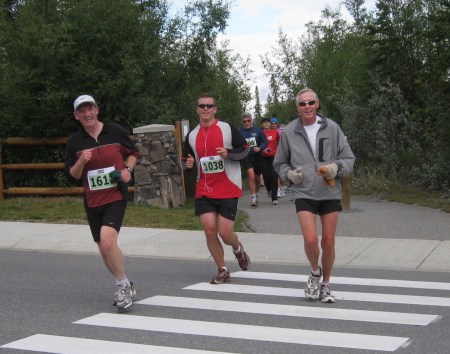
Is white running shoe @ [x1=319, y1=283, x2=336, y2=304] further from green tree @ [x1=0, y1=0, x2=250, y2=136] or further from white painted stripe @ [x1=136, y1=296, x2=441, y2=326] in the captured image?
green tree @ [x1=0, y1=0, x2=250, y2=136]

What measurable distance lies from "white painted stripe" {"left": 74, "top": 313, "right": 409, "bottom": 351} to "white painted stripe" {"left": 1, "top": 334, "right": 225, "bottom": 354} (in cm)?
48

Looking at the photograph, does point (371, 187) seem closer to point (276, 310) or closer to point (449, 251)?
point (449, 251)

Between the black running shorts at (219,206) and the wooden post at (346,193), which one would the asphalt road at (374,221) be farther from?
the black running shorts at (219,206)

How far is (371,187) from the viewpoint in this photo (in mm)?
16625

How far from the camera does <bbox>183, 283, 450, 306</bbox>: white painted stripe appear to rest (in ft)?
23.3

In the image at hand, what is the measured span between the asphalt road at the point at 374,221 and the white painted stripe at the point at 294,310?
4.32 meters

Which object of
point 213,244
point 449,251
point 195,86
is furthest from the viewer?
point 195,86

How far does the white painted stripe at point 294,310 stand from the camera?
6373mm

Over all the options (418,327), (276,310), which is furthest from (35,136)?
(418,327)

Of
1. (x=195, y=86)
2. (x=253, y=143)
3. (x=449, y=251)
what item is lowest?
(x=449, y=251)

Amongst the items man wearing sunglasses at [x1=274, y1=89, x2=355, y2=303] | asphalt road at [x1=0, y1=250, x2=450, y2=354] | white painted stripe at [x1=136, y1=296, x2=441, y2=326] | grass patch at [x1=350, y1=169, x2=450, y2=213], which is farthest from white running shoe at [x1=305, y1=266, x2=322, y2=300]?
grass patch at [x1=350, y1=169, x2=450, y2=213]

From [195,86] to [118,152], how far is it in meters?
14.8

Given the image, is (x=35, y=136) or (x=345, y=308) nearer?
(x=345, y=308)

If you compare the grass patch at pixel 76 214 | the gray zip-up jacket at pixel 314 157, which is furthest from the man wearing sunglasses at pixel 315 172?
the grass patch at pixel 76 214
